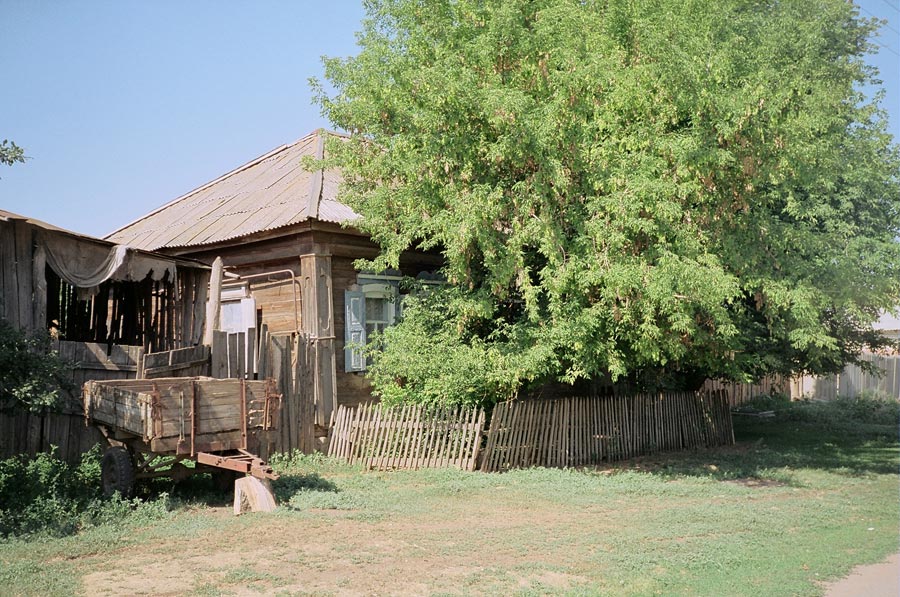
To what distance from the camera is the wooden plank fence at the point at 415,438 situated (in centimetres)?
1296

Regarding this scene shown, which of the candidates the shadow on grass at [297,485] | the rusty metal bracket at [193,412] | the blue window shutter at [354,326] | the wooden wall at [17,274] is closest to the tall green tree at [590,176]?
the blue window shutter at [354,326]

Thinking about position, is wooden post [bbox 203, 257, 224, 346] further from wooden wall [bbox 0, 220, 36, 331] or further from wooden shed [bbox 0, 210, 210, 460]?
wooden wall [bbox 0, 220, 36, 331]

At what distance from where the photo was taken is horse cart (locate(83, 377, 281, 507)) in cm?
925

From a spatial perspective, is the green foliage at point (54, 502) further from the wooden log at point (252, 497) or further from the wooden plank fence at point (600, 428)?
the wooden plank fence at point (600, 428)

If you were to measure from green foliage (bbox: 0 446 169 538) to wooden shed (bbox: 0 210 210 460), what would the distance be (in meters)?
0.60

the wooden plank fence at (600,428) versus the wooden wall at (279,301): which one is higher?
the wooden wall at (279,301)

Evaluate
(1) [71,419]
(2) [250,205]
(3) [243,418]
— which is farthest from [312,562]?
(2) [250,205]

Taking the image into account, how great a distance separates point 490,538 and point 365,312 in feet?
25.7

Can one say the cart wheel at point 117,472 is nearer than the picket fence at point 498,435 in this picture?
Yes

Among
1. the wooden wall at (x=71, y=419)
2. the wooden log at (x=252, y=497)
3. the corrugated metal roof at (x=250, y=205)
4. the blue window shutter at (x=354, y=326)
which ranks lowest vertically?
the wooden log at (x=252, y=497)

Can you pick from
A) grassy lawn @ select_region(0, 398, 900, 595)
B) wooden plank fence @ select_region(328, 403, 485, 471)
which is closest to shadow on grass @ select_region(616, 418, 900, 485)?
grassy lawn @ select_region(0, 398, 900, 595)

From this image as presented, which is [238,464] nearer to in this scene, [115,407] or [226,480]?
[226,480]

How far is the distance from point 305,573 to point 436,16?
958 centimetres

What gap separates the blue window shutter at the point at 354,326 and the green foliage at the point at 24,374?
21.4 feet
